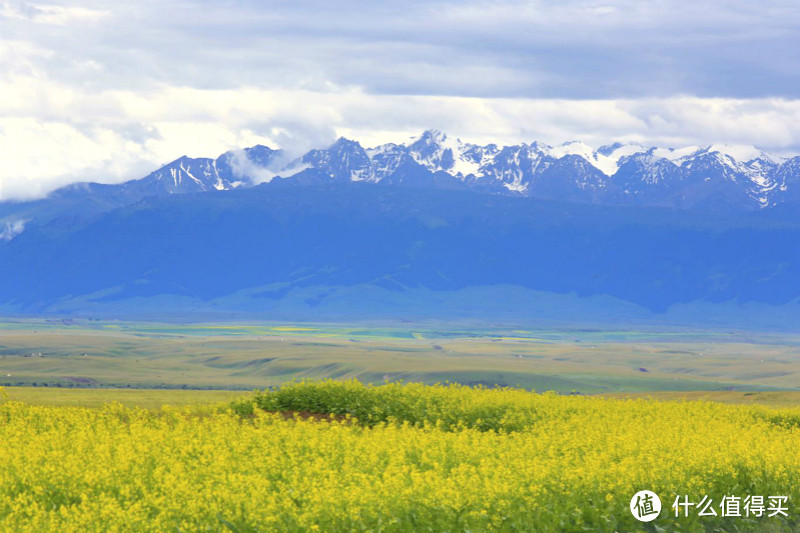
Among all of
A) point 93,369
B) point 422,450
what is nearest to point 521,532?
point 422,450

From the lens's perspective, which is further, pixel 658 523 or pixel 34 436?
pixel 34 436

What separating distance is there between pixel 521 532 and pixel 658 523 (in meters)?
3.37

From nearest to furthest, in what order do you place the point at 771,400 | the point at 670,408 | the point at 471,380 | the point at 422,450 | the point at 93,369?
1. the point at 422,450
2. the point at 670,408
3. the point at 771,400
4. the point at 471,380
5. the point at 93,369

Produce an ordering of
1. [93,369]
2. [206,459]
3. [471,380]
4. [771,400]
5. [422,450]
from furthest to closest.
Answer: [93,369], [471,380], [771,400], [422,450], [206,459]

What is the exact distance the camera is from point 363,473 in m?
20.4

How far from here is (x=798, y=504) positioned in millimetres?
21750

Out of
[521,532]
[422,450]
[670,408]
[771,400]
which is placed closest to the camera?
[521,532]

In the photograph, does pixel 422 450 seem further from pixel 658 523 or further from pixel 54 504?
pixel 54 504

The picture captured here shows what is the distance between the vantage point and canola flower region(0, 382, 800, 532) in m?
17.7

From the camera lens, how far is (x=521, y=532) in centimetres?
1762

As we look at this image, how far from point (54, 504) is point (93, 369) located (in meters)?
169

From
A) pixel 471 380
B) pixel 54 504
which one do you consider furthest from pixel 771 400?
pixel 471 380

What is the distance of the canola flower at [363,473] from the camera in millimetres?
17656

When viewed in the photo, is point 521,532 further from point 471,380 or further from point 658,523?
point 471,380
